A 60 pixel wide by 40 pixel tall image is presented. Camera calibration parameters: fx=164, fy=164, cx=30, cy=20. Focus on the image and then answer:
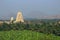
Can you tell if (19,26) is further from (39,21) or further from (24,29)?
(39,21)

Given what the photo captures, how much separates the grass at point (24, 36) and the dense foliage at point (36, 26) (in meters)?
0.23

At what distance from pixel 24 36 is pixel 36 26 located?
20.9 inches

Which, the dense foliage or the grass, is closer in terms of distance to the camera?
the grass

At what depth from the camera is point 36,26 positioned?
443 cm

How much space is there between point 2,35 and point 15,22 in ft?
2.19

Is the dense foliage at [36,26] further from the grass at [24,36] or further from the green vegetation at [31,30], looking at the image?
the grass at [24,36]

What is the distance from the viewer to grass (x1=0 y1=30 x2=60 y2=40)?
3.97 meters

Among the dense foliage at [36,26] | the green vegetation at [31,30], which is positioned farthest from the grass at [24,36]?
the dense foliage at [36,26]

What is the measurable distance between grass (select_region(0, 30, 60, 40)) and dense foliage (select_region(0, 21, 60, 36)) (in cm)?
23

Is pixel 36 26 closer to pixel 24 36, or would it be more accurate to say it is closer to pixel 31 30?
pixel 31 30

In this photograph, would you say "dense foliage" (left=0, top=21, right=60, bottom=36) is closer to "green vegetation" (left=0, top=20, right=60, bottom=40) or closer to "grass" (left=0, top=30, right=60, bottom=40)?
"green vegetation" (left=0, top=20, right=60, bottom=40)

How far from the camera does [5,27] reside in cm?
444

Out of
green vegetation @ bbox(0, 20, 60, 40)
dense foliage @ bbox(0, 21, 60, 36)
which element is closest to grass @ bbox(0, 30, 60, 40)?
green vegetation @ bbox(0, 20, 60, 40)

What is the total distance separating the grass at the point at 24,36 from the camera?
3.97 metres
